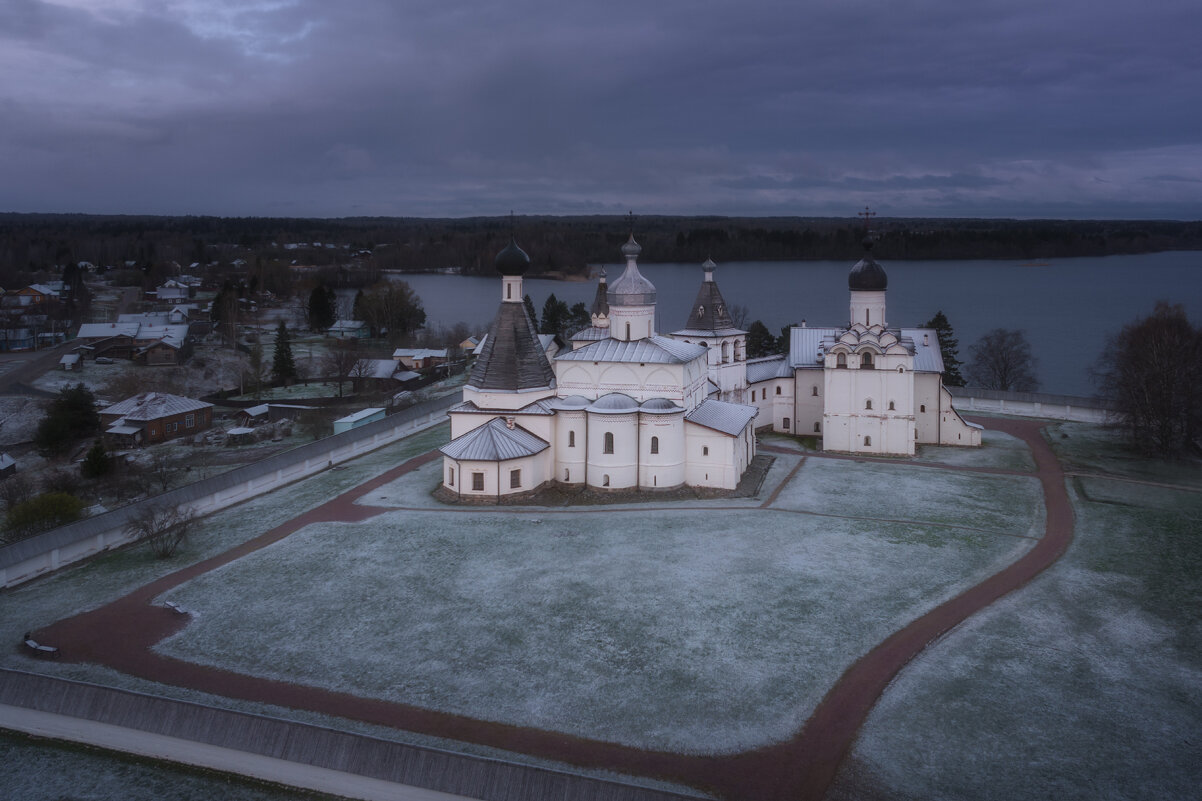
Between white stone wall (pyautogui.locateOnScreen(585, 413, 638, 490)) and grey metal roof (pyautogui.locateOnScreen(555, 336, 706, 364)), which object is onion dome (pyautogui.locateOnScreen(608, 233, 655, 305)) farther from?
white stone wall (pyautogui.locateOnScreen(585, 413, 638, 490))

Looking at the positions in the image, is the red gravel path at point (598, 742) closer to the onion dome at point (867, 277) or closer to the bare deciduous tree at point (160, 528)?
the bare deciduous tree at point (160, 528)

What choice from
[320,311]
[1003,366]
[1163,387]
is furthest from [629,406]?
[320,311]

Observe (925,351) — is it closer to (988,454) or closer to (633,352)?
(988,454)

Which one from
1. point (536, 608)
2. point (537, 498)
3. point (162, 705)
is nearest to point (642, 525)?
point (537, 498)

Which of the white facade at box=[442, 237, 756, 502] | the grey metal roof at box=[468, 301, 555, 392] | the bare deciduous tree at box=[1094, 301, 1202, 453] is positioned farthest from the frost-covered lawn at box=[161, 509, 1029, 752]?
the bare deciduous tree at box=[1094, 301, 1202, 453]

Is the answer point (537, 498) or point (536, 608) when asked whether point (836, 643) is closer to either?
point (536, 608)

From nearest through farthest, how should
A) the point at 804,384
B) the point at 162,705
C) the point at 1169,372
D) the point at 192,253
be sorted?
1. the point at 162,705
2. the point at 1169,372
3. the point at 804,384
4. the point at 192,253

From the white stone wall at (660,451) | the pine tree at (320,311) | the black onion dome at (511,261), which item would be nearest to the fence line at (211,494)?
the black onion dome at (511,261)
